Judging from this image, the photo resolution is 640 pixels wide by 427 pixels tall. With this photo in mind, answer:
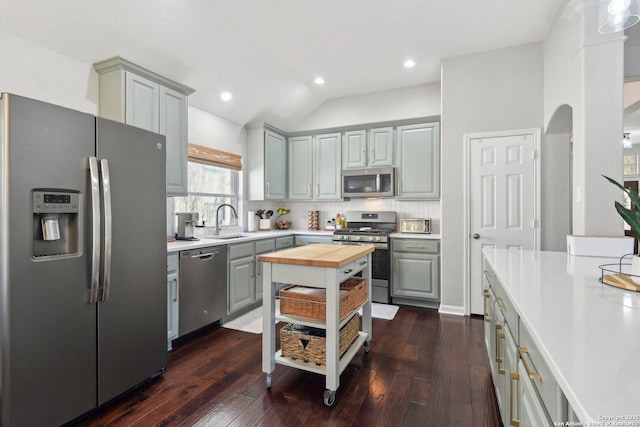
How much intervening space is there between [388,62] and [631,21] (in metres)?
2.28

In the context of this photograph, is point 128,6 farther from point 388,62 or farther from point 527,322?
point 527,322

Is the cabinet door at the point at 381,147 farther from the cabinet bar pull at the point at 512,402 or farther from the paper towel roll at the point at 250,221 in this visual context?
the cabinet bar pull at the point at 512,402

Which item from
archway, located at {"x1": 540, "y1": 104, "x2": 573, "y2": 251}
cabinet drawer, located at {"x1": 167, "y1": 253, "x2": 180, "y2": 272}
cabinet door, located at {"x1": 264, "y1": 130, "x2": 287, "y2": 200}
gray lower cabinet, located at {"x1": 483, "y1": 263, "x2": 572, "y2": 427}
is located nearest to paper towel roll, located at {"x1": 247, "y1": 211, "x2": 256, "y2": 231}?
cabinet door, located at {"x1": 264, "y1": 130, "x2": 287, "y2": 200}

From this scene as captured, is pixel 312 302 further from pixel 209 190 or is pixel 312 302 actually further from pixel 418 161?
pixel 418 161

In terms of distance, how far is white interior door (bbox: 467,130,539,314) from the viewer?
340 cm

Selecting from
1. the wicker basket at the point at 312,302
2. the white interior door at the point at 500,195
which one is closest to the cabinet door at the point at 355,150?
the white interior door at the point at 500,195

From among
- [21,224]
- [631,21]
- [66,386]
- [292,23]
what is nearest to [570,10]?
[631,21]

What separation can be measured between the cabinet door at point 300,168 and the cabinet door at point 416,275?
1746mm

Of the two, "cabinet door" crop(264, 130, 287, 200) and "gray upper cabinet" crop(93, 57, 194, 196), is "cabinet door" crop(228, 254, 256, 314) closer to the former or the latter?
"gray upper cabinet" crop(93, 57, 194, 196)

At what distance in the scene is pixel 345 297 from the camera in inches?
86.4

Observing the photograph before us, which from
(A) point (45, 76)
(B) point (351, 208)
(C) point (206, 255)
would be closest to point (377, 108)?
(B) point (351, 208)

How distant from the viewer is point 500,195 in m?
3.51

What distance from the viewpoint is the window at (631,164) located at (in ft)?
19.2

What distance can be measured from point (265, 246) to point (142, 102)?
6.68 feet
